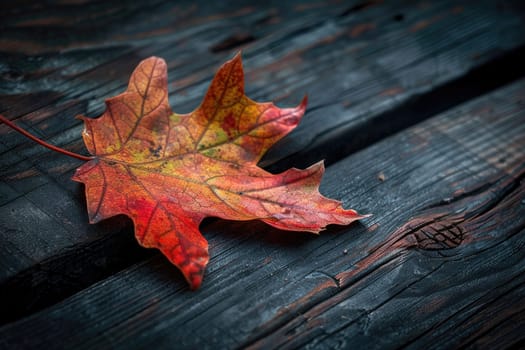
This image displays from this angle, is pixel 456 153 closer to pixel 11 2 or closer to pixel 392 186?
pixel 392 186

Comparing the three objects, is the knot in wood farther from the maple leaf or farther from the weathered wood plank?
the maple leaf

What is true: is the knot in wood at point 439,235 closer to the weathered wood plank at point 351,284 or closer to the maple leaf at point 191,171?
the weathered wood plank at point 351,284

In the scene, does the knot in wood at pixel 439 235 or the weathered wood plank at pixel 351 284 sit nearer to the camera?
the weathered wood plank at pixel 351 284

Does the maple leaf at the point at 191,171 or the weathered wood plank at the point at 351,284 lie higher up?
the maple leaf at the point at 191,171

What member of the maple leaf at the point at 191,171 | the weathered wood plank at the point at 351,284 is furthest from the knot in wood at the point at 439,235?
the maple leaf at the point at 191,171

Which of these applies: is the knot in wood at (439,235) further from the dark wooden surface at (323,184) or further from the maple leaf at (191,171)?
the maple leaf at (191,171)

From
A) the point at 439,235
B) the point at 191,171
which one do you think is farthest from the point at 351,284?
the point at 191,171

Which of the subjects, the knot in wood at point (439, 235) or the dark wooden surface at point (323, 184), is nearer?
the dark wooden surface at point (323, 184)
